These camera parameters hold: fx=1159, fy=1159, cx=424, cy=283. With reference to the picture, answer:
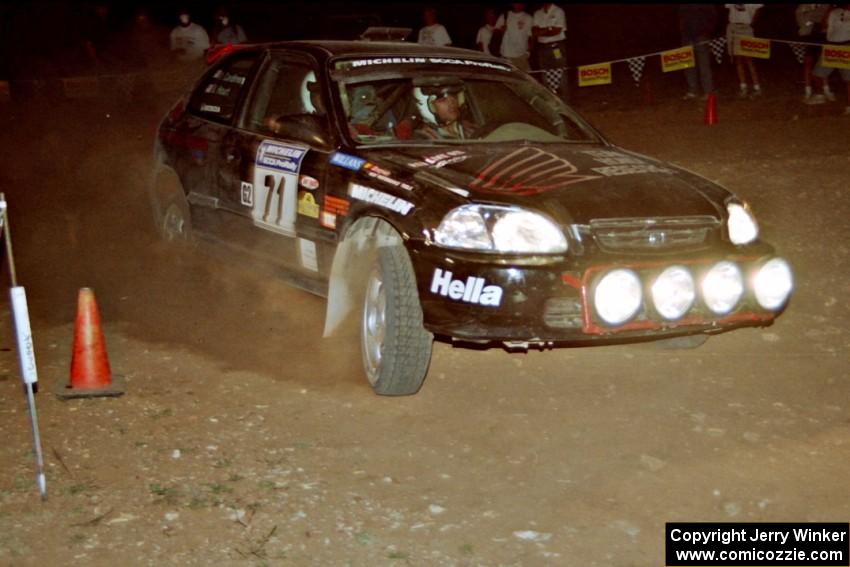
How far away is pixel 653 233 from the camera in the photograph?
17.1 ft

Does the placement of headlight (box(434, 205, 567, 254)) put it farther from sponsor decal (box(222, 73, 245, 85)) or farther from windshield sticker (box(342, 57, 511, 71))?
sponsor decal (box(222, 73, 245, 85))


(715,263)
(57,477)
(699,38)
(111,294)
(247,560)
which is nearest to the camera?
(247,560)

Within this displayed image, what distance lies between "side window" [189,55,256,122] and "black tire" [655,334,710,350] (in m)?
2.93

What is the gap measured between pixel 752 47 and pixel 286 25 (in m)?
11.8

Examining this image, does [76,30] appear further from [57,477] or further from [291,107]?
[57,477]

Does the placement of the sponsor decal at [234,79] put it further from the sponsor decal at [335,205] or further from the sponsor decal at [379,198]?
the sponsor decal at [379,198]

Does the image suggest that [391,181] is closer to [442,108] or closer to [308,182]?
[308,182]

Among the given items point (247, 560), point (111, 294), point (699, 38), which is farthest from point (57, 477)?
point (699, 38)

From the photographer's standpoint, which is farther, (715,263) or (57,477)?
(715,263)

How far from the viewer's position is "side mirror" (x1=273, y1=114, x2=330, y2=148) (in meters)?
6.09

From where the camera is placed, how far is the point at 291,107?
682 cm

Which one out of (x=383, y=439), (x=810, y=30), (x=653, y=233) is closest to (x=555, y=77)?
(x=810, y=30)

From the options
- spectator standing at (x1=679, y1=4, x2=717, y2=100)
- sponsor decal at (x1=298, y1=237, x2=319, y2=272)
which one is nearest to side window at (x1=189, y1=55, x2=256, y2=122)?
sponsor decal at (x1=298, y1=237, x2=319, y2=272)

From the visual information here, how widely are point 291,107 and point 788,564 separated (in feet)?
13.4
